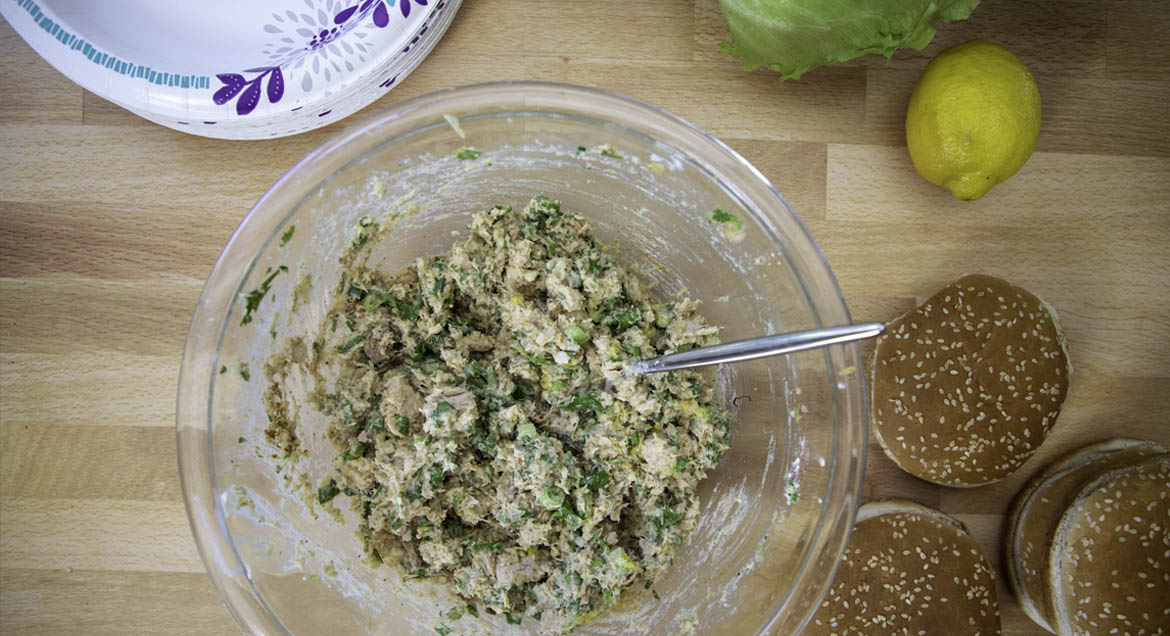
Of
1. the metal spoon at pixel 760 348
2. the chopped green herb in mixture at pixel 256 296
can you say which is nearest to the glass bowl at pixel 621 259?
the chopped green herb in mixture at pixel 256 296

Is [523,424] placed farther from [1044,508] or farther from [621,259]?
[1044,508]

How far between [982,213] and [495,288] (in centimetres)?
137

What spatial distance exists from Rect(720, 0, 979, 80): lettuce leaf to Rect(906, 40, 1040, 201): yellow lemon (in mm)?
118

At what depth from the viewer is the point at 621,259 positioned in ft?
6.39

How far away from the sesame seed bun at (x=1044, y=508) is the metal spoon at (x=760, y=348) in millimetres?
1029

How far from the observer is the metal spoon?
4.52 feet

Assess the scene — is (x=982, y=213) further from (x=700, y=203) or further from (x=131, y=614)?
(x=131, y=614)

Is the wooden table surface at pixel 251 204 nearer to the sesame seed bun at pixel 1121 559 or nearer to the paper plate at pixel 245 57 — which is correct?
the paper plate at pixel 245 57

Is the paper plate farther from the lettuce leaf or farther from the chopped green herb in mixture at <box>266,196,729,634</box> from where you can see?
the lettuce leaf

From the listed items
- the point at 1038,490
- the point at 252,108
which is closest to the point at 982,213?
the point at 1038,490

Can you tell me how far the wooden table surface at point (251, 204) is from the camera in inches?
81.1

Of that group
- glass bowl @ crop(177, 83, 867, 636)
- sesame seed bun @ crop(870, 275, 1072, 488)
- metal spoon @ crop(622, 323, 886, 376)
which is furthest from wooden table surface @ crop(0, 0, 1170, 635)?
metal spoon @ crop(622, 323, 886, 376)

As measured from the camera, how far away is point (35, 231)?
208 centimetres

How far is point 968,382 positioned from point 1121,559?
583 millimetres
